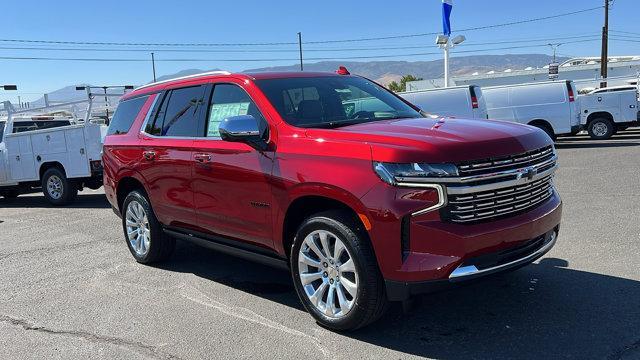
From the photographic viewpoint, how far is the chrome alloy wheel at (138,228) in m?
6.17

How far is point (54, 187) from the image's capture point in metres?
11.9

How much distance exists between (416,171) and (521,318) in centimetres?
152

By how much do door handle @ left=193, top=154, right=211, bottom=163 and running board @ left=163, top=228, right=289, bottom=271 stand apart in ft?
2.43

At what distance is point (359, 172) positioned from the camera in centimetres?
370

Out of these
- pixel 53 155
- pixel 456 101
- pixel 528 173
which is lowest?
pixel 53 155

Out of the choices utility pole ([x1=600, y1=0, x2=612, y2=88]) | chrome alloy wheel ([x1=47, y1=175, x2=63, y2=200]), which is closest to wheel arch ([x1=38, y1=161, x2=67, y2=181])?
chrome alloy wheel ([x1=47, y1=175, x2=63, y2=200])

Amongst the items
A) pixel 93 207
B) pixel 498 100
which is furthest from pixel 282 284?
pixel 498 100

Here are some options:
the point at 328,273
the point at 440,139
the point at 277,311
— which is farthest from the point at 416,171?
the point at 277,311

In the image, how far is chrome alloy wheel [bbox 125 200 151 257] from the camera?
20.2 feet

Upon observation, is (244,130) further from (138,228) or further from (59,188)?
(59,188)

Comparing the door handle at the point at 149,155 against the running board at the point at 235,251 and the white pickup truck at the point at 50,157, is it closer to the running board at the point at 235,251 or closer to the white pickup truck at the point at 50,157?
the running board at the point at 235,251

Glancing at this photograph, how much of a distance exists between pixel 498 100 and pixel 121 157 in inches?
559

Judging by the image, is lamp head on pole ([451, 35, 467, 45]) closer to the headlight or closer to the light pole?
the light pole

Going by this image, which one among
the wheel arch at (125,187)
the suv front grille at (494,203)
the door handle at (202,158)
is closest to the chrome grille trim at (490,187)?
the suv front grille at (494,203)
